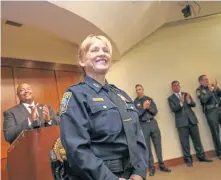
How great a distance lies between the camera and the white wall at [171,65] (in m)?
4.92

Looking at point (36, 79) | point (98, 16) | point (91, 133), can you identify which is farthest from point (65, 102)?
point (36, 79)

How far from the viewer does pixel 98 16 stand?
310 cm

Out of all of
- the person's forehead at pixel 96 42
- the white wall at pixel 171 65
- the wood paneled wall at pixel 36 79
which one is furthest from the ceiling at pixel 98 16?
the person's forehead at pixel 96 42

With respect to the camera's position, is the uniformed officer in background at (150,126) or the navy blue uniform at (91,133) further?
the uniformed officer in background at (150,126)

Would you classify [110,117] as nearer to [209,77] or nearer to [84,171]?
[84,171]

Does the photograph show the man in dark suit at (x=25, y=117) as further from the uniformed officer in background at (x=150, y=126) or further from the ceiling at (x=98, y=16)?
the uniformed officer in background at (x=150, y=126)

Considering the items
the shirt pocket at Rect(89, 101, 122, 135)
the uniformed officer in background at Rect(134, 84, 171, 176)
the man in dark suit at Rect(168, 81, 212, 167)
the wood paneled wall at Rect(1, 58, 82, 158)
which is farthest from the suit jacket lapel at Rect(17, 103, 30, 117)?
the man in dark suit at Rect(168, 81, 212, 167)

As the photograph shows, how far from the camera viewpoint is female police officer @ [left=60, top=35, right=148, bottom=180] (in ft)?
3.15

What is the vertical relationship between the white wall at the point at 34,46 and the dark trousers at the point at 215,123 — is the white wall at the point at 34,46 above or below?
above

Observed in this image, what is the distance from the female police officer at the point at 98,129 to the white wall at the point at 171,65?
12.2 feet

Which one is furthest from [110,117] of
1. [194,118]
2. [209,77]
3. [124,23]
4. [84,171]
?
[209,77]

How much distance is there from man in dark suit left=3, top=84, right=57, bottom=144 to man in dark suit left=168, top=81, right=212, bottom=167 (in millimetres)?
2702

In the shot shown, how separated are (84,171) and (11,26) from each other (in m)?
3.13

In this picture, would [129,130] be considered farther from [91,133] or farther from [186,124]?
[186,124]
